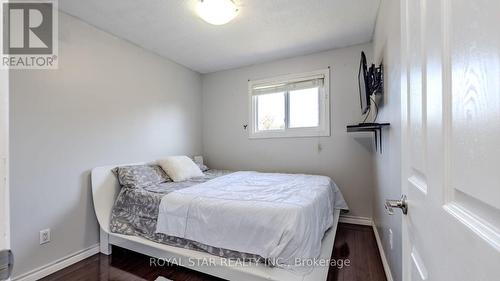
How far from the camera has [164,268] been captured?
193 centimetres

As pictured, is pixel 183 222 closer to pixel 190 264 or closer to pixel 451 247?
pixel 190 264

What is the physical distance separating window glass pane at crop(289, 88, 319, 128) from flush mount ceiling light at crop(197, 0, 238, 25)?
5.53 feet

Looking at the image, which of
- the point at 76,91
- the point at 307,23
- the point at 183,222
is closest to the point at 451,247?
the point at 183,222

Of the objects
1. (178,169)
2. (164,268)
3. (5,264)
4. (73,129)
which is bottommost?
(164,268)

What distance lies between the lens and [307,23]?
7.79ft

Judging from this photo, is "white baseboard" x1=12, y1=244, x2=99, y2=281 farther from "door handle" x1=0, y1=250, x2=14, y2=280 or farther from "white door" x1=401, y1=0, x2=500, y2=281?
"white door" x1=401, y1=0, x2=500, y2=281

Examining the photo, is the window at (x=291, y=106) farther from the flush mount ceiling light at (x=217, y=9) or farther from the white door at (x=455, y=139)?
the white door at (x=455, y=139)

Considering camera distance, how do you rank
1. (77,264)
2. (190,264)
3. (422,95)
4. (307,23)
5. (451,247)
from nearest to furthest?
(451,247), (422,95), (190,264), (77,264), (307,23)

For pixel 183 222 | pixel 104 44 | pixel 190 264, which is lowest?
pixel 190 264

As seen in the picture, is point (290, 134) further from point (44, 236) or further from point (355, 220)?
point (44, 236)

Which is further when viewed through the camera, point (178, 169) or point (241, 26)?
point (178, 169)

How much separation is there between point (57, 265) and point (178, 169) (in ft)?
4.68

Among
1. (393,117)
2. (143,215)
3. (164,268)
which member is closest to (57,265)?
(143,215)

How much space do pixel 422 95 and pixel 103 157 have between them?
2.87 metres
